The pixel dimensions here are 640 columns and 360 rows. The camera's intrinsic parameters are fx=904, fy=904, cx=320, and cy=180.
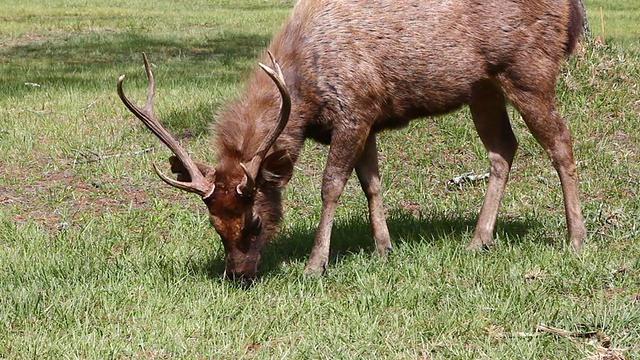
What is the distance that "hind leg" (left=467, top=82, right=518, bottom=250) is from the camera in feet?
21.0

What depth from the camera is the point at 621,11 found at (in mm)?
23094

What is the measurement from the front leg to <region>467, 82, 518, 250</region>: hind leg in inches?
44.1

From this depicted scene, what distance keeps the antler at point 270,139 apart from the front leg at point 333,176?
1.73 feet

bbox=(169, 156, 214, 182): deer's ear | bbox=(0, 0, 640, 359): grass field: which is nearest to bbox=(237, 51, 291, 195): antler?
bbox=(169, 156, 214, 182): deer's ear

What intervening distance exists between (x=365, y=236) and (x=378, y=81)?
4.47 ft

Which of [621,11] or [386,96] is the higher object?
[386,96]

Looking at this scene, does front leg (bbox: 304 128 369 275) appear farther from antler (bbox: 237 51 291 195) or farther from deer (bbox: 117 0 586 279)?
antler (bbox: 237 51 291 195)

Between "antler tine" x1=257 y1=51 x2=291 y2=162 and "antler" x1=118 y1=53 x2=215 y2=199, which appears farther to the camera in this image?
"antler" x1=118 y1=53 x2=215 y2=199

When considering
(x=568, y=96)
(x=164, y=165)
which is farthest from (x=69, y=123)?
(x=568, y=96)

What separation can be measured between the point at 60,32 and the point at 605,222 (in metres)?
14.1

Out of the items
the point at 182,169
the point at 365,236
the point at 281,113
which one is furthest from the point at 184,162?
the point at 365,236

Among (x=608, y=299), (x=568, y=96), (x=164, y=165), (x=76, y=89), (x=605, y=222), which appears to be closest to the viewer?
(x=608, y=299)

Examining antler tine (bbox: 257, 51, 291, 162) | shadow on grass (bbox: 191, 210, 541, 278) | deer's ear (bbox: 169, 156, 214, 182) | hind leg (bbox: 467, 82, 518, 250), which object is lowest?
shadow on grass (bbox: 191, 210, 541, 278)

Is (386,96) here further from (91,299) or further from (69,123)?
(69,123)
